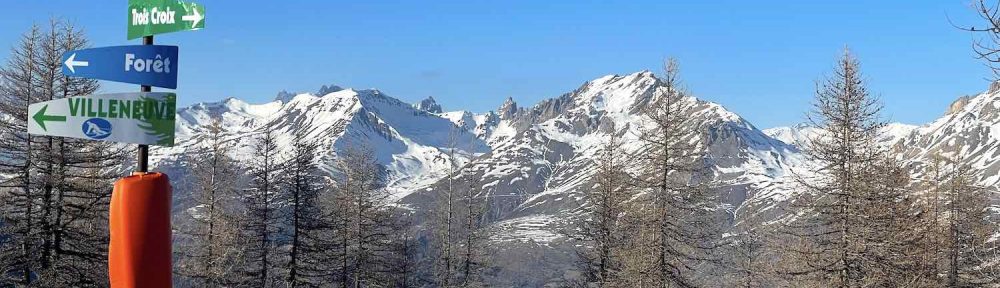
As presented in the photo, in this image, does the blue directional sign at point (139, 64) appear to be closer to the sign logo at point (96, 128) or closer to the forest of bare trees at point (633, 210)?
the sign logo at point (96, 128)

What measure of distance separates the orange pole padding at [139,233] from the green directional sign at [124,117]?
0.31 meters

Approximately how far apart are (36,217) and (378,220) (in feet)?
55.9

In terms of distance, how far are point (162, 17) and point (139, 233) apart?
1.57m

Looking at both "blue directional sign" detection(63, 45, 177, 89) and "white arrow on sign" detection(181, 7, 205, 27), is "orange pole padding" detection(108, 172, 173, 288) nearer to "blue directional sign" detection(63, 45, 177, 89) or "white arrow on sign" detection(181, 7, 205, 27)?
"blue directional sign" detection(63, 45, 177, 89)

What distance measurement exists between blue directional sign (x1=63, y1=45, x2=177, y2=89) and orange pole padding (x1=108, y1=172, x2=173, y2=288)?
2.26 feet

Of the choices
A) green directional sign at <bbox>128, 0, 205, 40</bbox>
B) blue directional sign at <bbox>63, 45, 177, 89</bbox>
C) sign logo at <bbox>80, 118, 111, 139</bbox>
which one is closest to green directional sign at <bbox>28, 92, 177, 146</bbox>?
sign logo at <bbox>80, 118, 111, 139</bbox>

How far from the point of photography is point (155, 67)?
5.66 meters

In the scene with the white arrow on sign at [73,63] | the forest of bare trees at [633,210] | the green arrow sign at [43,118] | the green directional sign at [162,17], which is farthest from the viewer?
the forest of bare trees at [633,210]

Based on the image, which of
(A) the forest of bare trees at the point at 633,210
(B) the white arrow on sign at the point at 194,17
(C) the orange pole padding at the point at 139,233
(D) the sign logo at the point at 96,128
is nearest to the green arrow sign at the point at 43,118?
(D) the sign logo at the point at 96,128

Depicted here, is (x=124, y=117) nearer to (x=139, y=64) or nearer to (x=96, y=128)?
(x=96, y=128)

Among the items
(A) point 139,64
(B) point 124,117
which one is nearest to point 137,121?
(B) point 124,117

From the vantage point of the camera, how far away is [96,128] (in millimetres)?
5660

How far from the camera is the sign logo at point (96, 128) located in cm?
564

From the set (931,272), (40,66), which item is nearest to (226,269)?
(40,66)
